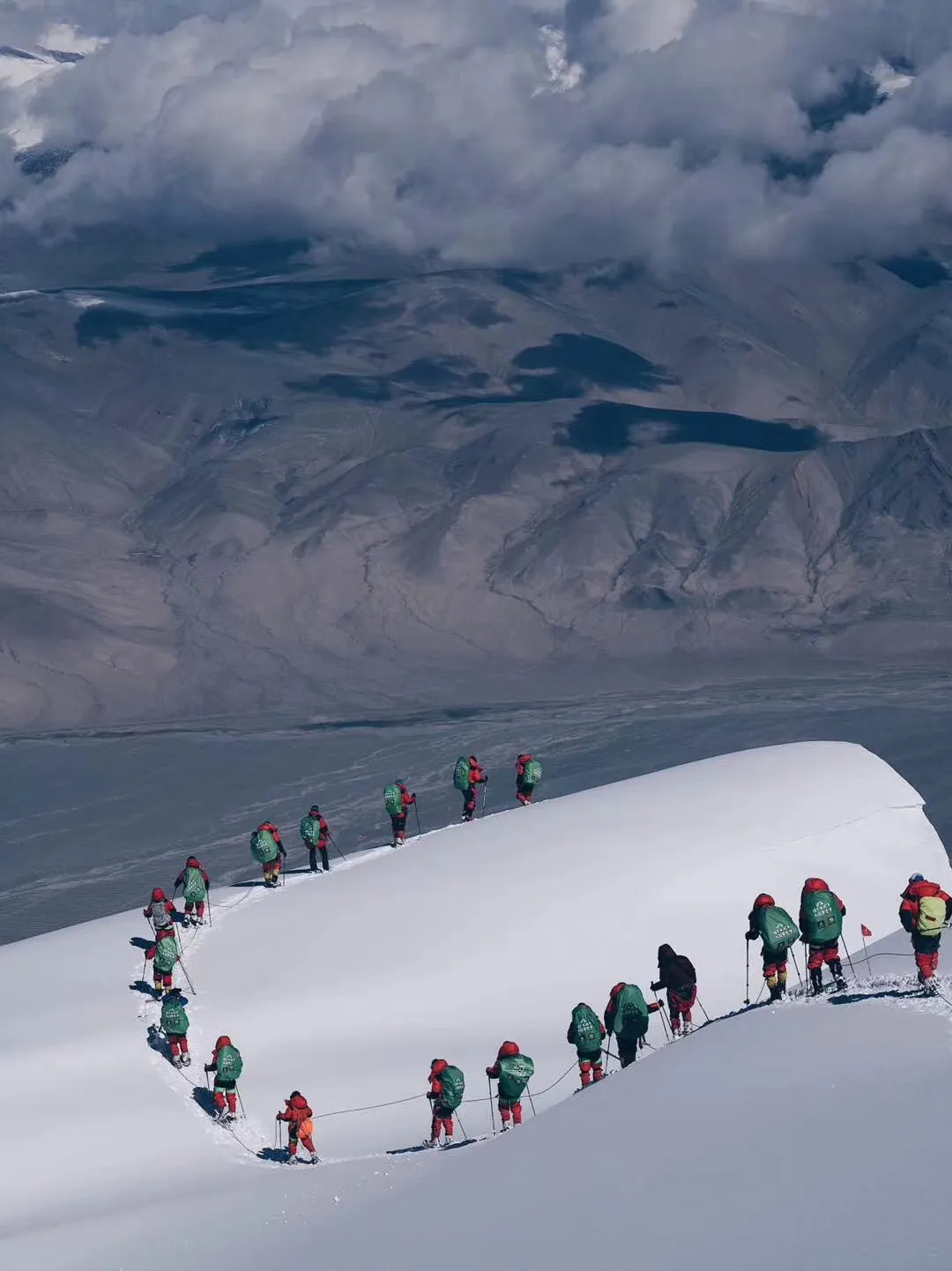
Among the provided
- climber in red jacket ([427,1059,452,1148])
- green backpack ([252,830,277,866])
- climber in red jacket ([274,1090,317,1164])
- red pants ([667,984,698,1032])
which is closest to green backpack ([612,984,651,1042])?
red pants ([667,984,698,1032])

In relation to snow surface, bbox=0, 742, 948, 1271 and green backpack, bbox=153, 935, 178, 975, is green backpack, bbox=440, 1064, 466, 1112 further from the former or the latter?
green backpack, bbox=153, 935, 178, 975

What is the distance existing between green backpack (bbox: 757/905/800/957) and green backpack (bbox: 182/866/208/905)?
41.7 feet

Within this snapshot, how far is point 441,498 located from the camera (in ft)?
431

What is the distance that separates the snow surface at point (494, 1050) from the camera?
755 inches

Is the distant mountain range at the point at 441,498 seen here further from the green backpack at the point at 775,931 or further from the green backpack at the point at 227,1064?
the green backpack at the point at 775,931

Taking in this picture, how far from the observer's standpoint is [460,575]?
397 feet

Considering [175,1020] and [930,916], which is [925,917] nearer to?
[930,916]

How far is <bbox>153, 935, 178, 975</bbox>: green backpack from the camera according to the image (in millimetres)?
30255

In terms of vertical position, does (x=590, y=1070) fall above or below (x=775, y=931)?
below

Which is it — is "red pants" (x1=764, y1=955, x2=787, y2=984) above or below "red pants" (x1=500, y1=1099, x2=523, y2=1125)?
above

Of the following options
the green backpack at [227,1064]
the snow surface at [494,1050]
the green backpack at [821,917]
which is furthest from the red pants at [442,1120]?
the green backpack at [821,917]

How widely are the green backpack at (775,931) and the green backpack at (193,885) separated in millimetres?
12708

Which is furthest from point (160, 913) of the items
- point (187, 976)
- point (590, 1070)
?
point (590, 1070)

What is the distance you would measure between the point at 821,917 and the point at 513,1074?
4.71 meters
